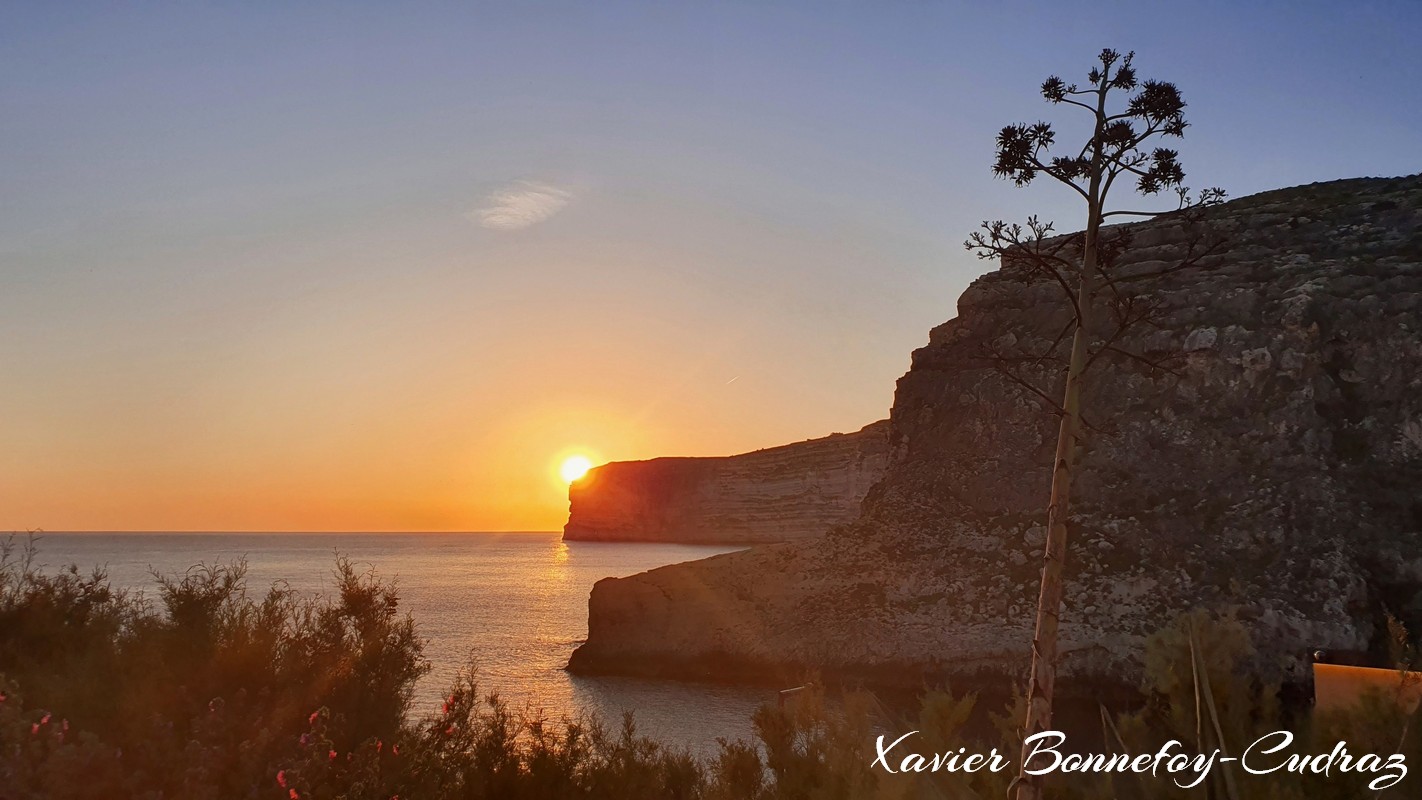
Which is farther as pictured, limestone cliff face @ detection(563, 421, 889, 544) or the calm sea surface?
limestone cliff face @ detection(563, 421, 889, 544)

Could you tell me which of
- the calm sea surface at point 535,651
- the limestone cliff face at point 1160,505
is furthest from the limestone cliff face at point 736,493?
the limestone cliff face at point 1160,505

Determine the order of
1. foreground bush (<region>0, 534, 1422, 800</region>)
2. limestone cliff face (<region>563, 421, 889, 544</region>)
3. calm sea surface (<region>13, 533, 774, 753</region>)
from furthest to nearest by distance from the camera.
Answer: limestone cliff face (<region>563, 421, 889, 544</region>)
calm sea surface (<region>13, 533, 774, 753</region>)
foreground bush (<region>0, 534, 1422, 800</region>)

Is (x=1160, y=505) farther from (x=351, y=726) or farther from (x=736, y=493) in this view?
(x=736, y=493)

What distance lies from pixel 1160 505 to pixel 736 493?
100m

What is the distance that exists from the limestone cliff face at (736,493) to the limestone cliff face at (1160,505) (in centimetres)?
3867

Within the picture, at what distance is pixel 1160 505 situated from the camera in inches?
1121

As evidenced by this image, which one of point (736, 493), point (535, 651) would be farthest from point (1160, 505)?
point (736, 493)

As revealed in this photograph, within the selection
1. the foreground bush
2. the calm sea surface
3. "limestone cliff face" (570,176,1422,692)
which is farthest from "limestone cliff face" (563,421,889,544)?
the foreground bush

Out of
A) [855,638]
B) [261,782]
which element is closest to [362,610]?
[261,782]

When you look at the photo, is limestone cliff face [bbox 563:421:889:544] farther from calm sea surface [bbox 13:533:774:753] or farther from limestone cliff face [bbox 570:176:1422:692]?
limestone cliff face [bbox 570:176:1422:692]

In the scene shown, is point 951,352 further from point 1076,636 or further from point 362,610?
point 362,610

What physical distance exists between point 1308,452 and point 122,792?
30.2 metres

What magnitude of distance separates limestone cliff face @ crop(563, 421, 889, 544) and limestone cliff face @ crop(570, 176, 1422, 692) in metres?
38.7

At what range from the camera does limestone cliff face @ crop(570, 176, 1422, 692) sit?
2528 cm
